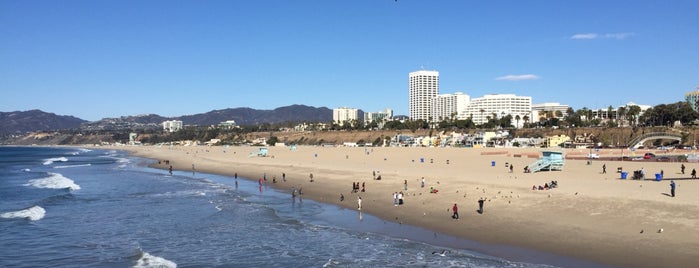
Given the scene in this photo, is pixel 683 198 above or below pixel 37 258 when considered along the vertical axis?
above

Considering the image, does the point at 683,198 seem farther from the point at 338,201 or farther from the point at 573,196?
the point at 338,201

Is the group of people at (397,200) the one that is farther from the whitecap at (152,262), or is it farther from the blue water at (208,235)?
the whitecap at (152,262)

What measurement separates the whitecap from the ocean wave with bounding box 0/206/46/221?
39.1 feet

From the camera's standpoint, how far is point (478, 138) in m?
105

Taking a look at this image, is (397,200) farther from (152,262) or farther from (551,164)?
(551,164)

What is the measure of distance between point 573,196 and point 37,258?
21303 millimetres

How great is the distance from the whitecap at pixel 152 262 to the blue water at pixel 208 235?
3 cm

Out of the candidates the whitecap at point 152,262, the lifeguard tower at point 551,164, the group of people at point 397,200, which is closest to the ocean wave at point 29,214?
the whitecap at point 152,262

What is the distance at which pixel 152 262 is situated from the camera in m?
16.9

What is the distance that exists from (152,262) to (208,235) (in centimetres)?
436

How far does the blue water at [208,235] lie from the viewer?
55.5 ft

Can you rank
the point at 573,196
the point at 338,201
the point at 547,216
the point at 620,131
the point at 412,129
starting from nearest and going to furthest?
the point at 547,216, the point at 573,196, the point at 338,201, the point at 620,131, the point at 412,129

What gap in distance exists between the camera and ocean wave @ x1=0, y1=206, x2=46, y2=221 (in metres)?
26.4

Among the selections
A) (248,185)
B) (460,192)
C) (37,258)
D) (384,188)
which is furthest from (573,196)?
(248,185)
